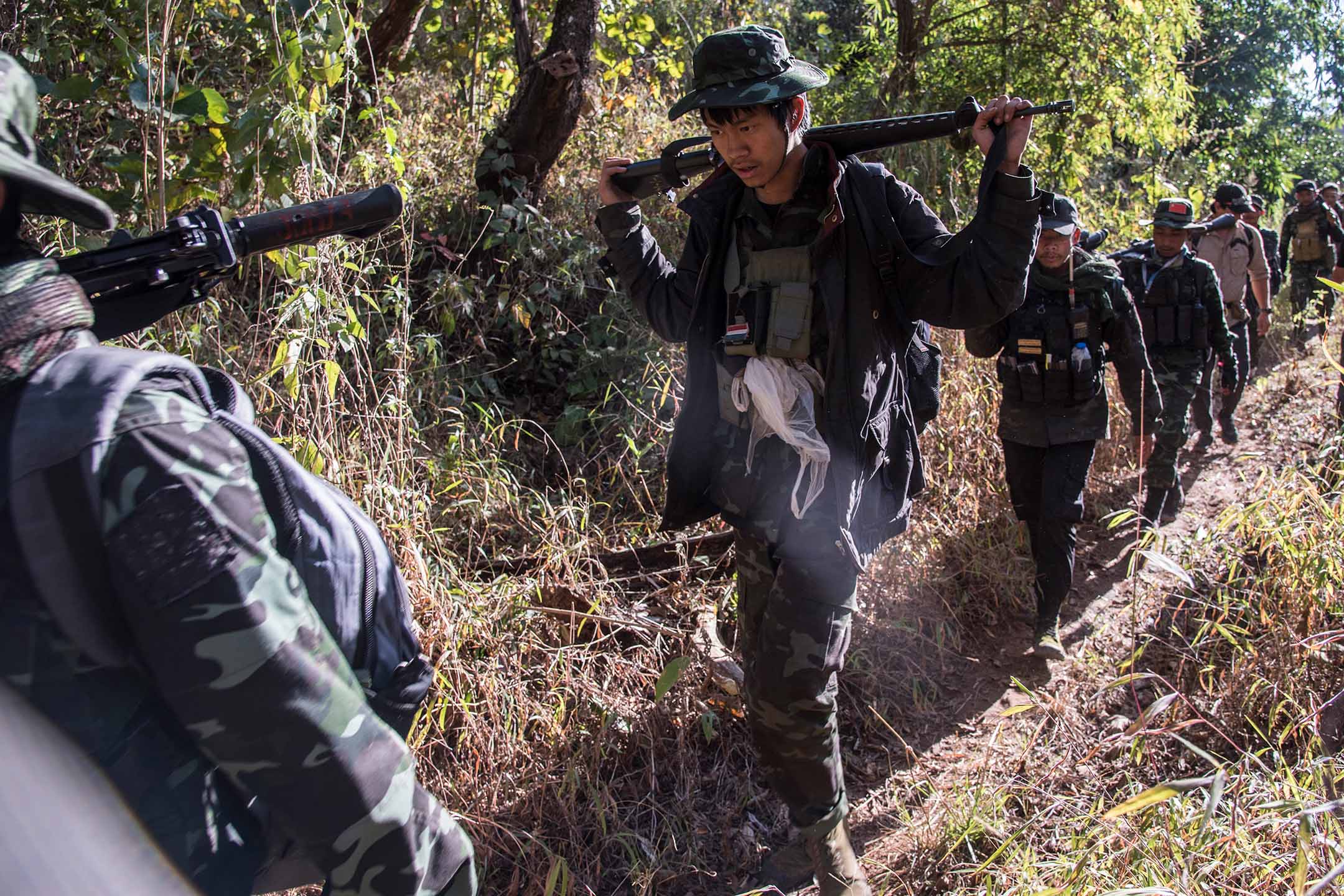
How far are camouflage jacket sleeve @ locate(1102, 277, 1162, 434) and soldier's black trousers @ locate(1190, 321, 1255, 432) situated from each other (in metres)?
1.65

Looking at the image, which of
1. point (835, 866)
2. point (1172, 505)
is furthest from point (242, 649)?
point (1172, 505)

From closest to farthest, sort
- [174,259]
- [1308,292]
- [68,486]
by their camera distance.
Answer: [68,486] < [174,259] < [1308,292]

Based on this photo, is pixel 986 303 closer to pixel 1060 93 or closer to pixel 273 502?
pixel 273 502

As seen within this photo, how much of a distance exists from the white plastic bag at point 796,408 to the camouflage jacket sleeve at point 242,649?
4.69 feet

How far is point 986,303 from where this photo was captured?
7.42ft

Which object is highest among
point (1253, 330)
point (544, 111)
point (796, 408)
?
point (544, 111)

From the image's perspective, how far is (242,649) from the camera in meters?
1.09

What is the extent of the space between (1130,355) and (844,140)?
239cm

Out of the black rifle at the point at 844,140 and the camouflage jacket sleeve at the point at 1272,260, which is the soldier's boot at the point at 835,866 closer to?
the black rifle at the point at 844,140

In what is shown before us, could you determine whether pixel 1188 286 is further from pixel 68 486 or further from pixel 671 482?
pixel 68 486

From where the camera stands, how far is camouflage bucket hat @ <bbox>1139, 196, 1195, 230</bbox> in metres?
5.49

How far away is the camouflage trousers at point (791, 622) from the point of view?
2.47 m

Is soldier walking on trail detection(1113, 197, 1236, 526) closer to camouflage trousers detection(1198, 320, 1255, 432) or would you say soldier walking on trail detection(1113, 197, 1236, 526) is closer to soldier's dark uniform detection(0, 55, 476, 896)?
camouflage trousers detection(1198, 320, 1255, 432)

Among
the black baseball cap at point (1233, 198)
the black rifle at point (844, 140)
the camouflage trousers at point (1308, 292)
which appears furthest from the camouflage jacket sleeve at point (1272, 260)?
the black rifle at point (844, 140)
